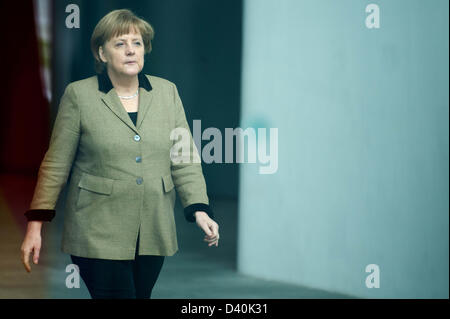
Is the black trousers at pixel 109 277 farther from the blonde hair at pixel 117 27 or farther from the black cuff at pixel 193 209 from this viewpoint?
the blonde hair at pixel 117 27

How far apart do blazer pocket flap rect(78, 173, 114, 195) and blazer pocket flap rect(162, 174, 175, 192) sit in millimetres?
202

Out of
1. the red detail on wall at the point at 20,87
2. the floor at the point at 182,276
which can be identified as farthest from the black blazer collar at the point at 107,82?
the red detail on wall at the point at 20,87

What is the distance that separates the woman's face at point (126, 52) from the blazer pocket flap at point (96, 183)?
1.36 feet

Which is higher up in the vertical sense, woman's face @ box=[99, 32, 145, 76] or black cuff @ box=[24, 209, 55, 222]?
woman's face @ box=[99, 32, 145, 76]

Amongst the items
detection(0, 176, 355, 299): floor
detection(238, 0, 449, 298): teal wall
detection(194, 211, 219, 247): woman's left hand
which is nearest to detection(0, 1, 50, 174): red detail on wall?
detection(0, 176, 355, 299): floor

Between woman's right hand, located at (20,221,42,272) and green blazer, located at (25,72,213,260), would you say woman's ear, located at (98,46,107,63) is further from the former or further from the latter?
woman's right hand, located at (20,221,42,272)

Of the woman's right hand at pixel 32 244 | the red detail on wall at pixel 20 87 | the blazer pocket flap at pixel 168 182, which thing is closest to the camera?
the woman's right hand at pixel 32 244

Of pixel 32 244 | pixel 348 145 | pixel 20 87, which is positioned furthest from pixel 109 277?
pixel 20 87

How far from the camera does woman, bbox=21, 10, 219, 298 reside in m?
2.66

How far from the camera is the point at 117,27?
8.88ft

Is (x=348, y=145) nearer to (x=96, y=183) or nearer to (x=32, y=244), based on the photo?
(x=96, y=183)

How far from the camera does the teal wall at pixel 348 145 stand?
460cm

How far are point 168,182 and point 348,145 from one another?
8.30ft
